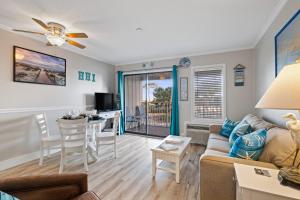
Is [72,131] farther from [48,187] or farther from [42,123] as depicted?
[48,187]

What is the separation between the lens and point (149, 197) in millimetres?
1921

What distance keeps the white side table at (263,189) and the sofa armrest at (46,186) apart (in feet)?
3.99

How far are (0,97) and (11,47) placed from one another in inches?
37.6

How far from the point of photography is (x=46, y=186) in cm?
111

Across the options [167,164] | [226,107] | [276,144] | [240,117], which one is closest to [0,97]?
[167,164]

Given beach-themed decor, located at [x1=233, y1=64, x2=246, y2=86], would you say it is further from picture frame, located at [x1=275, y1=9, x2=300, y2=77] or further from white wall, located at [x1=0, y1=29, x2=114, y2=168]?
white wall, located at [x1=0, y1=29, x2=114, y2=168]

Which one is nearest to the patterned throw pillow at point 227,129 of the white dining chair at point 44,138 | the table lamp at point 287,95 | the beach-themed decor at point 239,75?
the beach-themed decor at point 239,75

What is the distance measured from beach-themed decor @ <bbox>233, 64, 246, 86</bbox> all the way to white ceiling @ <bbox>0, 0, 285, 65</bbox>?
0.53 metres

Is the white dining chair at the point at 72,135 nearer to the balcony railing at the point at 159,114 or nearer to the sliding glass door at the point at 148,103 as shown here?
the sliding glass door at the point at 148,103

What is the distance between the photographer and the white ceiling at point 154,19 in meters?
2.04

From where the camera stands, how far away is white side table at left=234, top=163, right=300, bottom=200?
2.98 feet

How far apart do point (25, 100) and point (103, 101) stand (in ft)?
6.50

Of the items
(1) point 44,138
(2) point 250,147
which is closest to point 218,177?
(2) point 250,147

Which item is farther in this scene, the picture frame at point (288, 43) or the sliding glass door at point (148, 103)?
the sliding glass door at point (148, 103)
